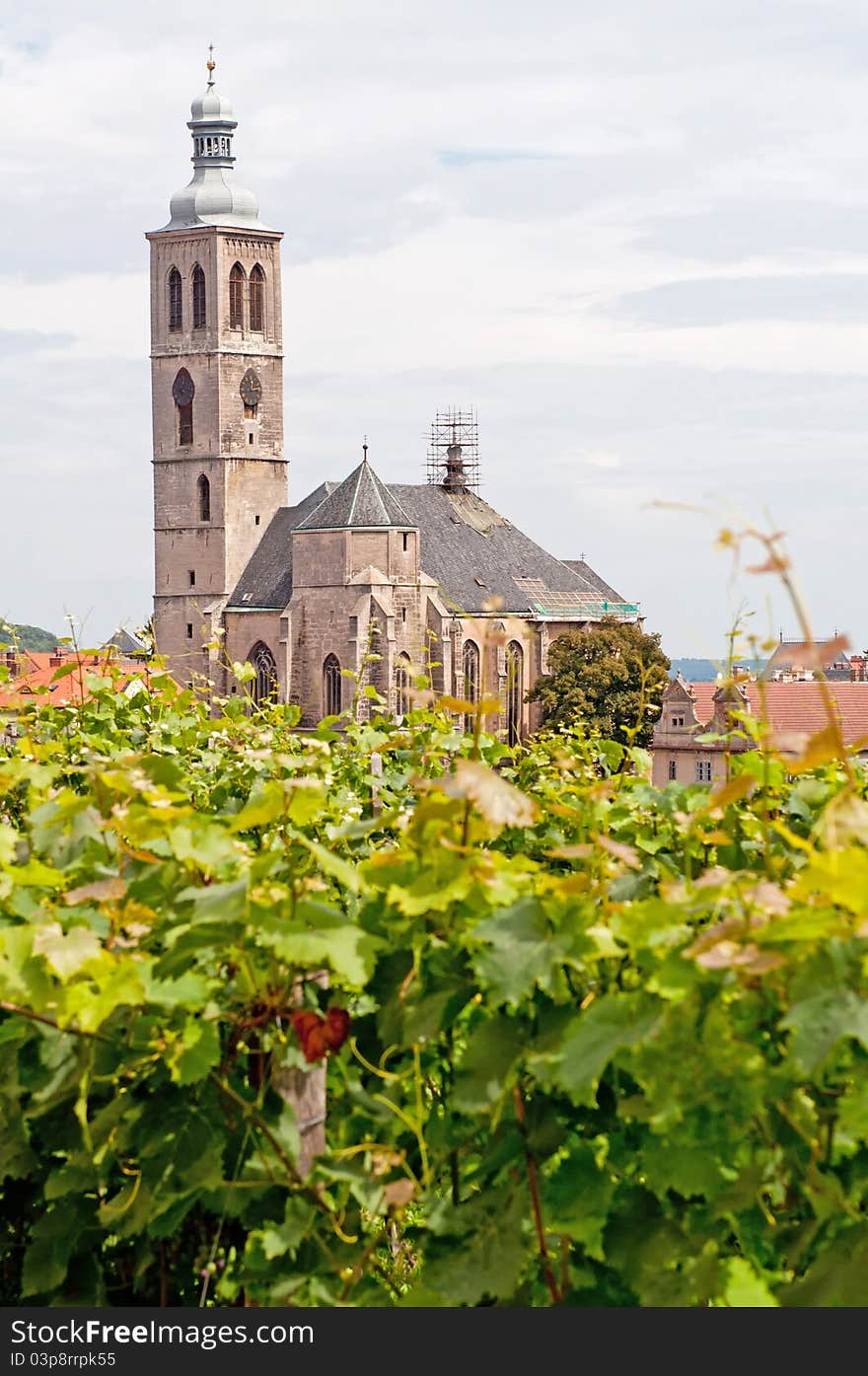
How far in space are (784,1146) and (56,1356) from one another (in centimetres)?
105

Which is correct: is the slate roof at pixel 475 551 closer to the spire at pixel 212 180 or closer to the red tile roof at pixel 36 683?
the spire at pixel 212 180

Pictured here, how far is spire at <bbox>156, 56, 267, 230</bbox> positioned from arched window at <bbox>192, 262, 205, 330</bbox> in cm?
192

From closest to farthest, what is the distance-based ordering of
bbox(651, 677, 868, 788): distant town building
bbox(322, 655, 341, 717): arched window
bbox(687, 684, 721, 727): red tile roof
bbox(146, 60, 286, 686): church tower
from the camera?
bbox(651, 677, 868, 788): distant town building, bbox(687, 684, 721, 727): red tile roof, bbox(322, 655, 341, 717): arched window, bbox(146, 60, 286, 686): church tower

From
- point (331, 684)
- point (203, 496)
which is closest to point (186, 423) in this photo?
point (203, 496)

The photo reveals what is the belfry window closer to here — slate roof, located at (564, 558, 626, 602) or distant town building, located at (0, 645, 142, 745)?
slate roof, located at (564, 558, 626, 602)

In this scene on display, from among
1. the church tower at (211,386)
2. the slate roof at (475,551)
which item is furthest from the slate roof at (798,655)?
the church tower at (211,386)

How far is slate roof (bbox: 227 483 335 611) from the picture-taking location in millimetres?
71750

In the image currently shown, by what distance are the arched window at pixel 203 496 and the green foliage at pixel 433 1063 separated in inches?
2845

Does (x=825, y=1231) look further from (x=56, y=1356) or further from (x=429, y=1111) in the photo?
(x=56, y=1356)

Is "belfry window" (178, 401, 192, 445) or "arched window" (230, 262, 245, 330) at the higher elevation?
"arched window" (230, 262, 245, 330)

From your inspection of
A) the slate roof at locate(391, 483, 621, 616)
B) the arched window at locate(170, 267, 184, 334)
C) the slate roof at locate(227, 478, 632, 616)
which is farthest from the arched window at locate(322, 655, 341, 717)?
the arched window at locate(170, 267, 184, 334)

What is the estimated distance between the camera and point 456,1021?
3.19m

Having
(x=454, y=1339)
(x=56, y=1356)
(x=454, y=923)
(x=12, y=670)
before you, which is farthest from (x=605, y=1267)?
(x=12, y=670)

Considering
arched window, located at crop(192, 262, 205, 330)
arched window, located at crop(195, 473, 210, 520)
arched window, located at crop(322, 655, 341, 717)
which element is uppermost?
arched window, located at crop(192, 262, 205, 330)
